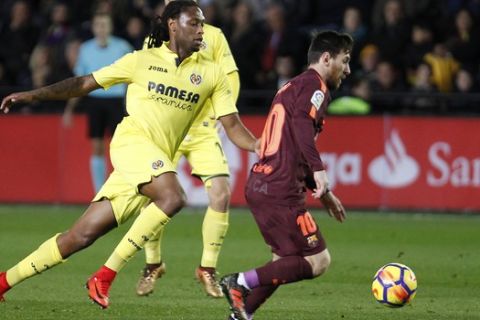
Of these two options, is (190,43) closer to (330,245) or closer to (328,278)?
(328,278)

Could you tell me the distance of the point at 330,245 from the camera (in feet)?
43.2

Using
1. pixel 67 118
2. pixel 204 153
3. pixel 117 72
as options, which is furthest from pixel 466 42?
pixel 117 72

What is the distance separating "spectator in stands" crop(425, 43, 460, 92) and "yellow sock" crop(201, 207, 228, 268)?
8071 mm

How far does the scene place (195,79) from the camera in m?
8.73

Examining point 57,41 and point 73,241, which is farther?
point 57,41

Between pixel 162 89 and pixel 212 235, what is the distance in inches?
60.7

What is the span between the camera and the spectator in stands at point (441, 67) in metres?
17.2

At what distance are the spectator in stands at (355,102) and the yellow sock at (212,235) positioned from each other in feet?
23.0

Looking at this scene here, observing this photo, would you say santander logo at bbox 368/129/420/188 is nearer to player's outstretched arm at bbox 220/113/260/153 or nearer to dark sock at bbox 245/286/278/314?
player's outstretched arm at bbox 220/113/260/153

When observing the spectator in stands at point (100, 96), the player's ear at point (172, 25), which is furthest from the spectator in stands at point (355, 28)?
the player's ear at point (172, 25)

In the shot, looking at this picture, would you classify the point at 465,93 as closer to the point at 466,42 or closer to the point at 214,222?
the point at 466,42

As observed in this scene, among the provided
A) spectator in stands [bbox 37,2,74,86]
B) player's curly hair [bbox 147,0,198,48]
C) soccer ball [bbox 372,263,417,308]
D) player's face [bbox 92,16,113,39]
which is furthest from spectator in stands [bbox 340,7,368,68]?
soccer ball [bbox 372,263,417,308]

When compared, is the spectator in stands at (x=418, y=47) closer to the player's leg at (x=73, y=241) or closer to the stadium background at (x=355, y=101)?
the stadium background at (x=355, y=101)

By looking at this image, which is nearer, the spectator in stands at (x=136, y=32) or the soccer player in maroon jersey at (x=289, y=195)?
the soccer player in maroon jersey at (x=289, y=195)
